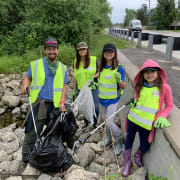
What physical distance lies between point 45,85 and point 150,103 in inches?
63.5

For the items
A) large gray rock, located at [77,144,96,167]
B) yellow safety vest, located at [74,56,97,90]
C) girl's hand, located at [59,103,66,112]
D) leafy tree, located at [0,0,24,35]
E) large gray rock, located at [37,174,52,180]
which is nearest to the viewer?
large gray rock, located at [37,174,52,180]

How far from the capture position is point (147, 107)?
7.95ft

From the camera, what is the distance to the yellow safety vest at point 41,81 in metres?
2.83

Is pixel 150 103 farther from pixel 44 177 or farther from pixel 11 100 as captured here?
pixel 11 100

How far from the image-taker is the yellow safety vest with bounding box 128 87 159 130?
2.37 meters

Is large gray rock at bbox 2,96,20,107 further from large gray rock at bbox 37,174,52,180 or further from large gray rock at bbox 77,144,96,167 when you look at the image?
large gray rock at bbox 37,174,52,180

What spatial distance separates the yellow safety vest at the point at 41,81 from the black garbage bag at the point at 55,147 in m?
0.28

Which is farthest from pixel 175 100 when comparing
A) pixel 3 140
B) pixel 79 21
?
pixel 79 21

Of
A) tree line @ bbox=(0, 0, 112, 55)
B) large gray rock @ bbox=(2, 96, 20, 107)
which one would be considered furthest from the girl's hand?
tree line @ bbox=(0, 0, 112, 55)

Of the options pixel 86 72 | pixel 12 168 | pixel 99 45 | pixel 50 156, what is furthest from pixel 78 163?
pixel 99 45

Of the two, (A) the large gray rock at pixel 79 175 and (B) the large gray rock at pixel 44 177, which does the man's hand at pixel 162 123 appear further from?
(B) the large gray rock at pixel 44 177

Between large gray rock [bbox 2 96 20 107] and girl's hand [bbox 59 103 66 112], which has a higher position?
girl's hand [bbox 59 103 66 112]

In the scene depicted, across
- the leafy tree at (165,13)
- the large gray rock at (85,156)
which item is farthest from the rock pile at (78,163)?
the leafy tree at (165,13)

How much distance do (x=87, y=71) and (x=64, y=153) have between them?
1775 mm
